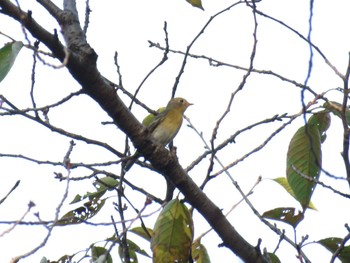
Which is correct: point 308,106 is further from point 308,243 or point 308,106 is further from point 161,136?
point 161,136

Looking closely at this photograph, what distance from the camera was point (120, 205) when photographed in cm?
462

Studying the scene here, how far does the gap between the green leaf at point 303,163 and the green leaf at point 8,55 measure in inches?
66.6

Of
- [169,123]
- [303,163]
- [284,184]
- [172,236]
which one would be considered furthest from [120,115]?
[169,123]

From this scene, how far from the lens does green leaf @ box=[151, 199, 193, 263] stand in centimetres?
450

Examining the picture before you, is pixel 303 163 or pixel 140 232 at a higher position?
pixel 140 232

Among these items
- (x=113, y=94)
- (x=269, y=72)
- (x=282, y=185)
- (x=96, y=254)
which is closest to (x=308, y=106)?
(x=269, y=72)

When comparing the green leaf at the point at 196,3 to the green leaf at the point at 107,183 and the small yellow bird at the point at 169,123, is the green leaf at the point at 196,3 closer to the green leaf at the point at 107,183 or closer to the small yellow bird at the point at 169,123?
the green leaf at the point at 107,183

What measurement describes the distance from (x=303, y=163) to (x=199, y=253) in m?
1.06

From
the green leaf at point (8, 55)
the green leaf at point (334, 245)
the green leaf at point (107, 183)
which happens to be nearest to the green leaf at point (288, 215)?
the green leaf at point (334, 245)

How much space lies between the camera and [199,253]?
5.06 m

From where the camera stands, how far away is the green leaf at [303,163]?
4.38 meters

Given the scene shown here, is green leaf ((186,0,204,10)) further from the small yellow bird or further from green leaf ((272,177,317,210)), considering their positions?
the small yellow bird

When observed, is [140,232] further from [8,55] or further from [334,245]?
[8,55]

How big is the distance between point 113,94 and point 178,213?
0.88m
